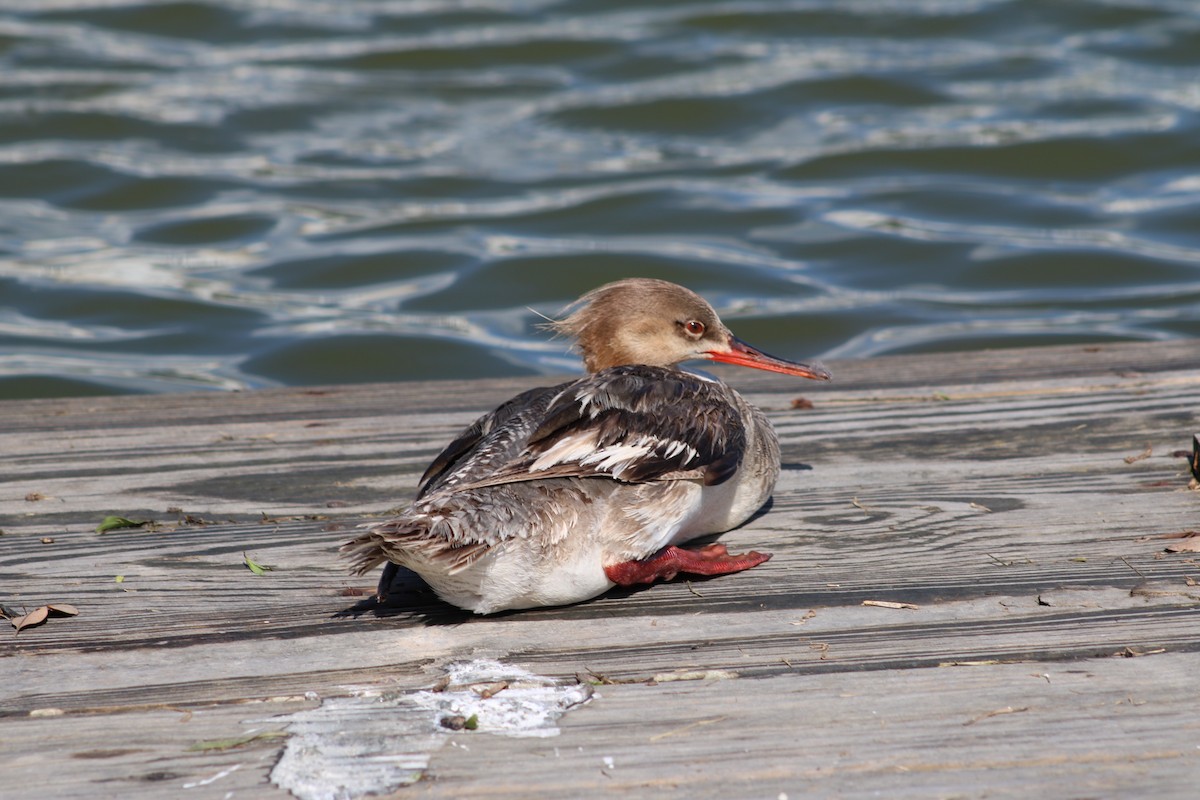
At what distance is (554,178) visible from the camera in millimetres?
11719

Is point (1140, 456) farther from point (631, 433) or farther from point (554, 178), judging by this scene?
point (554, 178)

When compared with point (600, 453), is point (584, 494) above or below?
below

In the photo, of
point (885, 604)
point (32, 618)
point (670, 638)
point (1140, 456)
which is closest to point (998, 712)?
point (885, 604)

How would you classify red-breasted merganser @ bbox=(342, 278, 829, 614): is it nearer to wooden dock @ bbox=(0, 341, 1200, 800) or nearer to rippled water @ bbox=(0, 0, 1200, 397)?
wooden dock @ bbox=(0, 341, 1200, 800)

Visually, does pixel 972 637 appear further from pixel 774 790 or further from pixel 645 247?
pixel 645 247

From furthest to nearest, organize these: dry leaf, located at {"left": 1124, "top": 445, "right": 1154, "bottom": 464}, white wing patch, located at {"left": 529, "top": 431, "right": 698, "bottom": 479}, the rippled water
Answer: the rippled water → dry leaf, located at {"left": 1124, "top": 445, "right": 1154, "bottom": 464} → white wing patch, located at {"left": 529, "top": 431, "right": 698, "bottom": 479}

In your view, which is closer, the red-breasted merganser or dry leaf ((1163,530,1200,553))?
the red-breasted merganser

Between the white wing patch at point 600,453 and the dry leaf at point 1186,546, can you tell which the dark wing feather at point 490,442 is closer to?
the white wing patch at point 600,453

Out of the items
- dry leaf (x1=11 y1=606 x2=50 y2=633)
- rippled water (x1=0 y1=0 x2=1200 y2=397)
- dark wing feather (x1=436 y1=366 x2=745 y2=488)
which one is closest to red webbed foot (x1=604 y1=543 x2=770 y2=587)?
dark wing feather (x1=436 y1=366 x2=745 y2=488)

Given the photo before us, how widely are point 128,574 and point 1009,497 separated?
8.38 ft

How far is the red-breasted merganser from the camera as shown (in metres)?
3.06

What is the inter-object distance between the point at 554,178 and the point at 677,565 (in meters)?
8.69

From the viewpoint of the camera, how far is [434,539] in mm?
2967

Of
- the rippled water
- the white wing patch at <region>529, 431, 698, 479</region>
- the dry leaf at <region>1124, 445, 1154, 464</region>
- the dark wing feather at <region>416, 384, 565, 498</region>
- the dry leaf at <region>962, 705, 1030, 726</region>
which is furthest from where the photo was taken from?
the rippled water
